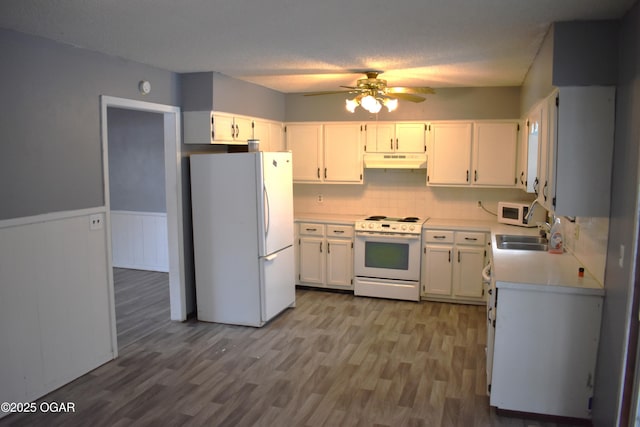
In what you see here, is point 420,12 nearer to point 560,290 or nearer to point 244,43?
point 244,43

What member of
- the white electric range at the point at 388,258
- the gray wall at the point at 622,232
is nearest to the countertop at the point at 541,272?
the gray wall at the point at 622,232

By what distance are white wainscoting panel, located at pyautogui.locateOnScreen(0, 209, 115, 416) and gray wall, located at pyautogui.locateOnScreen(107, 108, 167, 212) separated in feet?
9.82

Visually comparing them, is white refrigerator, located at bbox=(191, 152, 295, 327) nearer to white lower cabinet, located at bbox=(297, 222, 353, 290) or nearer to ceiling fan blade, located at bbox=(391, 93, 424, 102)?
white lower cabinet, located at bbox=(297, 222, 353, 290)

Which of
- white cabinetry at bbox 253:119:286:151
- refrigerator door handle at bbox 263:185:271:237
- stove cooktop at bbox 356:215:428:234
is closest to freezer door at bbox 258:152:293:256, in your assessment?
refrigerator door handle at bbox 263:185:271:237

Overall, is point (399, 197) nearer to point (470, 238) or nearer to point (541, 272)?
point (470, 238)

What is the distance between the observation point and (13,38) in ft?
9.96

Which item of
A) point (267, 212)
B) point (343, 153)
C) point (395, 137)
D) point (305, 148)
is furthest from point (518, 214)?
point (267, 212)

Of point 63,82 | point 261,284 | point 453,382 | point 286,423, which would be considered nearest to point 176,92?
point 63,82

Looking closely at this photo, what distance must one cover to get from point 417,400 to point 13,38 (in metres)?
3.49

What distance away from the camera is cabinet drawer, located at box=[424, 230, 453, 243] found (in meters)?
5.26

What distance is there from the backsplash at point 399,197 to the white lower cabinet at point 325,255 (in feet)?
1.98

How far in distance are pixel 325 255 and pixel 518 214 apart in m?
2.19

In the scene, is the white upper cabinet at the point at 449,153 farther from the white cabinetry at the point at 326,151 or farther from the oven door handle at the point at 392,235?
the white cabinetry at the point at 326,151

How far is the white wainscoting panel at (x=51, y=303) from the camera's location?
307cm
